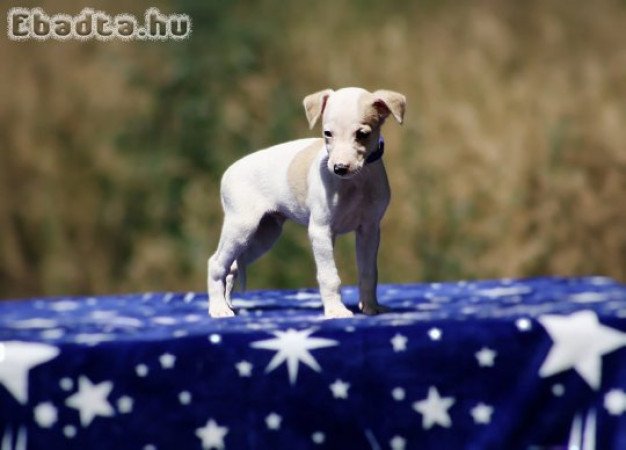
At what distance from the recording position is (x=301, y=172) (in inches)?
76.3

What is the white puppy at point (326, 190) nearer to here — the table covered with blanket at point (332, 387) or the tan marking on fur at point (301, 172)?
the tan marking on fur at point (301, 172)

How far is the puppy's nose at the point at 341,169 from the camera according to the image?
1.73 meters

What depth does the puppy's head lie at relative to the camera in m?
1.74

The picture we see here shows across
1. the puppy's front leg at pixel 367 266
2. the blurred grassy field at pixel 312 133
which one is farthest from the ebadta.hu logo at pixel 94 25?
the puppy's front leg at pixel 367 266

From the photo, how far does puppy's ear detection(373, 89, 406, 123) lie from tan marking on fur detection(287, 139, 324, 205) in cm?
20

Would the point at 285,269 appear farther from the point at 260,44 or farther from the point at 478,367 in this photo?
the point at 478,367

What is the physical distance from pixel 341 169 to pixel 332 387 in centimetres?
38

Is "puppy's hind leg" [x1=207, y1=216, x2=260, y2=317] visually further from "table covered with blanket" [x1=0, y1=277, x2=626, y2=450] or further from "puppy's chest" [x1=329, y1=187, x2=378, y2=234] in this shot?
"table covered with blanket" [x1=0, y1=277, x2=626, y2=450]

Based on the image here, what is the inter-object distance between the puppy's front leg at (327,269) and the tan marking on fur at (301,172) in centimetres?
9

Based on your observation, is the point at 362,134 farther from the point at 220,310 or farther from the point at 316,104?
the point at 220,310

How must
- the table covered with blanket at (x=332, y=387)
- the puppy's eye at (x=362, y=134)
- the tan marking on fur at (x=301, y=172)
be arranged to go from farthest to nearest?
the tan marking on fur at (x=301, y=172) < the puppy's eye at (x=362, y=134) < the table covered with blanket at (x=332, y=387)

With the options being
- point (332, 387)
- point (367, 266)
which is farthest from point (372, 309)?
point (332, 387)

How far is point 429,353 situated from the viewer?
1.66 meters

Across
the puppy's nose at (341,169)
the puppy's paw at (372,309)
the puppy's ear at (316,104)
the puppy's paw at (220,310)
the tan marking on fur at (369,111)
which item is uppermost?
the puppy's ear at (316,104)
